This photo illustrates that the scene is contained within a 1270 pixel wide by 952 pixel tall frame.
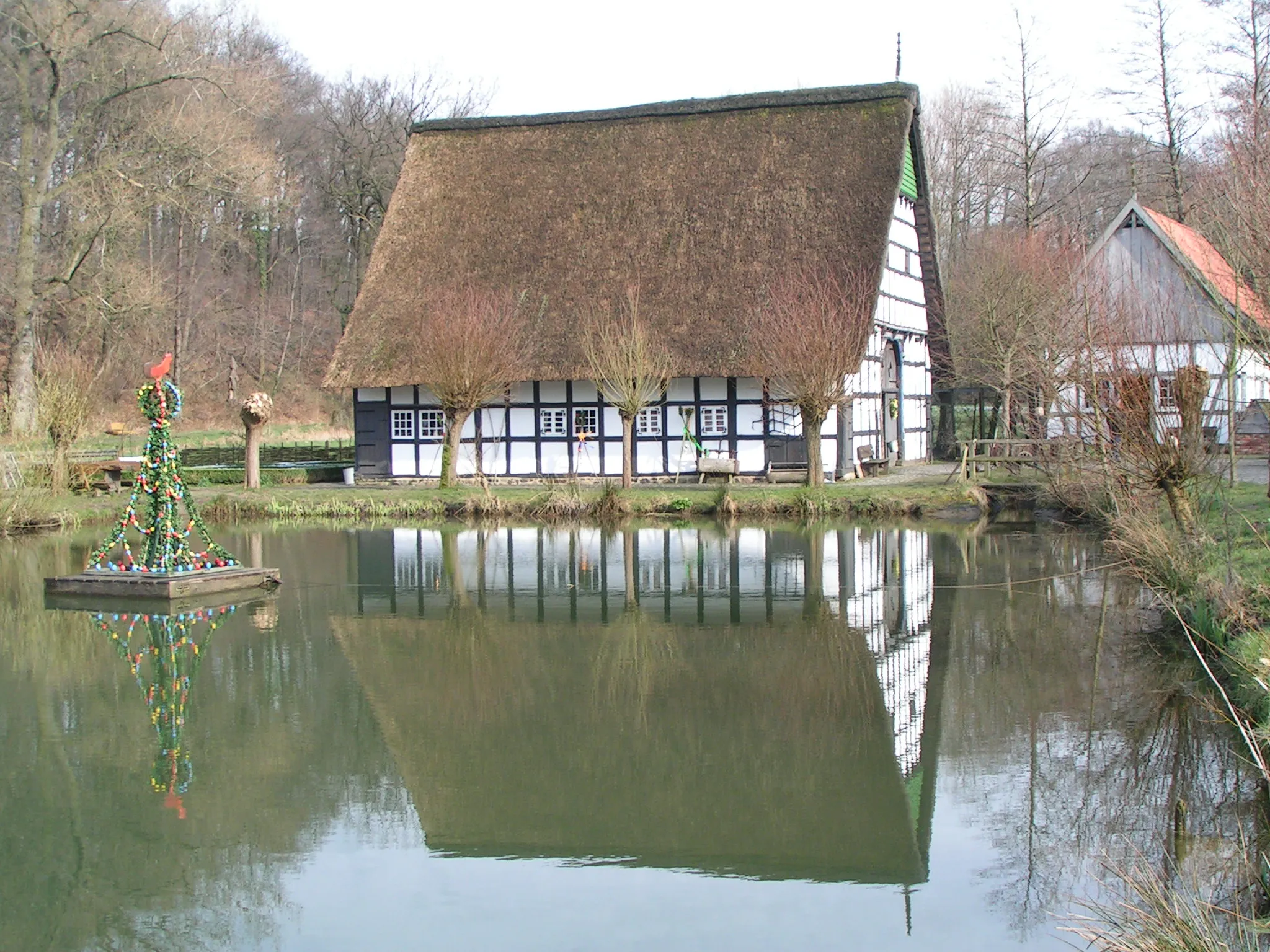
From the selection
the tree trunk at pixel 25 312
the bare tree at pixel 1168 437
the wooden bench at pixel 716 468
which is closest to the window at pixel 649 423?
the wooden bench at pixel 716 468

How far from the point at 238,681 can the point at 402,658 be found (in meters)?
1.64

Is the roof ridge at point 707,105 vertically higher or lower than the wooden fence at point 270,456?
higher

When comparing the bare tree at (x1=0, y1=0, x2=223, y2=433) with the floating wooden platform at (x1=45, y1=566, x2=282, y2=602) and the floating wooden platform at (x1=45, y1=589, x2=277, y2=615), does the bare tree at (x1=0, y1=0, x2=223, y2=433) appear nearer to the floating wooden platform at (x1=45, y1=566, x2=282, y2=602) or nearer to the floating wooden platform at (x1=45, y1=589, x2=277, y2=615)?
the floating wooden platform at (x1=45, y1=566, x2=282, y2=602)

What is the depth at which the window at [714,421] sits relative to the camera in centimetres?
2800

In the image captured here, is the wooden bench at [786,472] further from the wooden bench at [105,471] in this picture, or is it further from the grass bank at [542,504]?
the wooden bench at [105,471]

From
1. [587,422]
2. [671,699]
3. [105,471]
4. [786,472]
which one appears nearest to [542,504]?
[587,422]

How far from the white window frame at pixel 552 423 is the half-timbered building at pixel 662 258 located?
37 millimetres

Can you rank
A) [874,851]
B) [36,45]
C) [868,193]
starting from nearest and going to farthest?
[874,851], [868,193], [36,45]

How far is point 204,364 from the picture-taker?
4375cm

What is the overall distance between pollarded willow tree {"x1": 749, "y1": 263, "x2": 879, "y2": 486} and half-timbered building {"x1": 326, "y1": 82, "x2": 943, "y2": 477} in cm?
51

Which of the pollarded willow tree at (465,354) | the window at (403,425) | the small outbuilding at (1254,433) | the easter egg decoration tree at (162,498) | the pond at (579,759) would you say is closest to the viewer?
the pond at (579,759)

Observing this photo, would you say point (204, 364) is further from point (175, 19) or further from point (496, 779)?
point (496, 779)

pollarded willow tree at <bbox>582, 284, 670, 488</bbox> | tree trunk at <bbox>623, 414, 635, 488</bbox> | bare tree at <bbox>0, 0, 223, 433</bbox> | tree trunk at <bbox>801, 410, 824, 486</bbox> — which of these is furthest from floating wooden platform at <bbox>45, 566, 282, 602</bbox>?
bare tree at <bbox>0, 0, 223, 433</bbox>

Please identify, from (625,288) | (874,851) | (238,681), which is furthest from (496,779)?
(625,288)
